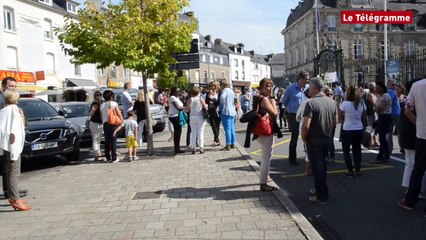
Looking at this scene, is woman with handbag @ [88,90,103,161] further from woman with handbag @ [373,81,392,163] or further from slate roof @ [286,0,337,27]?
slate roof @ [286,0,337,27]

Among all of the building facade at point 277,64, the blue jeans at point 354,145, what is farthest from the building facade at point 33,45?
the building facade at point 277,64

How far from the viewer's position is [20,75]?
27703 mm

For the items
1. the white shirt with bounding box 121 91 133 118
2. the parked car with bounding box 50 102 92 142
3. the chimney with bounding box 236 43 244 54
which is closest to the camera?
the white shirt with bounding box 121 91 133 118

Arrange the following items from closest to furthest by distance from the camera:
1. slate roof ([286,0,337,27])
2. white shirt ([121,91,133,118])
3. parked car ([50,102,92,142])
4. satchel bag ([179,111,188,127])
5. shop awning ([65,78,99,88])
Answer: satchel bag ([179,111,188,127]), white shirt ([121,91,133,118]), parked car ([50,102,92,142]), shop awning ([65,78,99,88]), slate roof ([286,0,337,27])

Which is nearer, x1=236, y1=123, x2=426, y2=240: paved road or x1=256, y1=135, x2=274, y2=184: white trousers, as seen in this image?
x1=236, y1=123, x2=426, y2=240: paved road

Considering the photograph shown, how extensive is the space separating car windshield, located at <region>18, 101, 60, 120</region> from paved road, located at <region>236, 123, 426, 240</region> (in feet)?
19.6

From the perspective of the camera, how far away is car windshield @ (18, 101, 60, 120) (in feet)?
33.0

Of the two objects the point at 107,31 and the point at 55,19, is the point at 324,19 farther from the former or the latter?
the point at 107,31

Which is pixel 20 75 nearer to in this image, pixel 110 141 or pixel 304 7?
pixel 110 141

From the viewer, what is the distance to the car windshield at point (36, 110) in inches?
396

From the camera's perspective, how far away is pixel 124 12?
9688 millimetres

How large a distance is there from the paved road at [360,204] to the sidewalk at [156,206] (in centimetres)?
36

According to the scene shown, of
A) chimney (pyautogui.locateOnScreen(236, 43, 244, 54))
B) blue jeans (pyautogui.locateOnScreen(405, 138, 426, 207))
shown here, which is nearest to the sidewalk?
blue jeans (pyautogui.locateOnScreen(405, 138, 426, 207))

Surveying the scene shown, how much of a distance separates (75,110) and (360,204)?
10.7 meters
